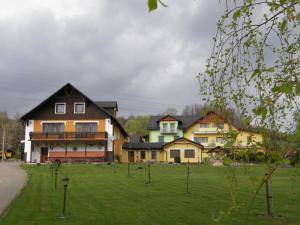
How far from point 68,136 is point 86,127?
2200 mm

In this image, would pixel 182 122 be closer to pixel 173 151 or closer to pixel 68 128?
pixel 173 151

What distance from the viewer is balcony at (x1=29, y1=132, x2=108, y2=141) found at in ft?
145

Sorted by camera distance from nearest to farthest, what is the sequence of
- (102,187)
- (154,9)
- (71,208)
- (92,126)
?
1. (154,9)
2. (71,208)
3. (102,187)
4. (92,126)

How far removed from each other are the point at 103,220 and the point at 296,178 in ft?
22.2

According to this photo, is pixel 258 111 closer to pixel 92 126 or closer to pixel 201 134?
pixel 92 126

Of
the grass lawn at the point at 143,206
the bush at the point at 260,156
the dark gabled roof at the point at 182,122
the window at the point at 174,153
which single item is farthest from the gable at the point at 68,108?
the bush at the point at 260,156

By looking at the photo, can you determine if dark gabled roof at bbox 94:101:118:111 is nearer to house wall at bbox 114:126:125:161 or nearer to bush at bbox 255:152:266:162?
house wall at bbox 114:126:125:161

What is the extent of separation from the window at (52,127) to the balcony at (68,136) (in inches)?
34.0

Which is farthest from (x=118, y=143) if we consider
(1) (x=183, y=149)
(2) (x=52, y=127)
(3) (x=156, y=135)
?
(2) (x=52, y=127)

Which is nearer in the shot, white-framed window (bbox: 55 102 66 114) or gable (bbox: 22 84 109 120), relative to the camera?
gable (bbox: 22 84 109 120)

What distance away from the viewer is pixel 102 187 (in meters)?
18.8

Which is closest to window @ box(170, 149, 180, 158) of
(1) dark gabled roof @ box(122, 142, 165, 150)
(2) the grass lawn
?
(1) dark gabled roof @ box(122, 142, 165, 150)

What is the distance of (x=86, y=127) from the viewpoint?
45.4 m

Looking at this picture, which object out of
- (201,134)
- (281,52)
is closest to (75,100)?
(201,134)
